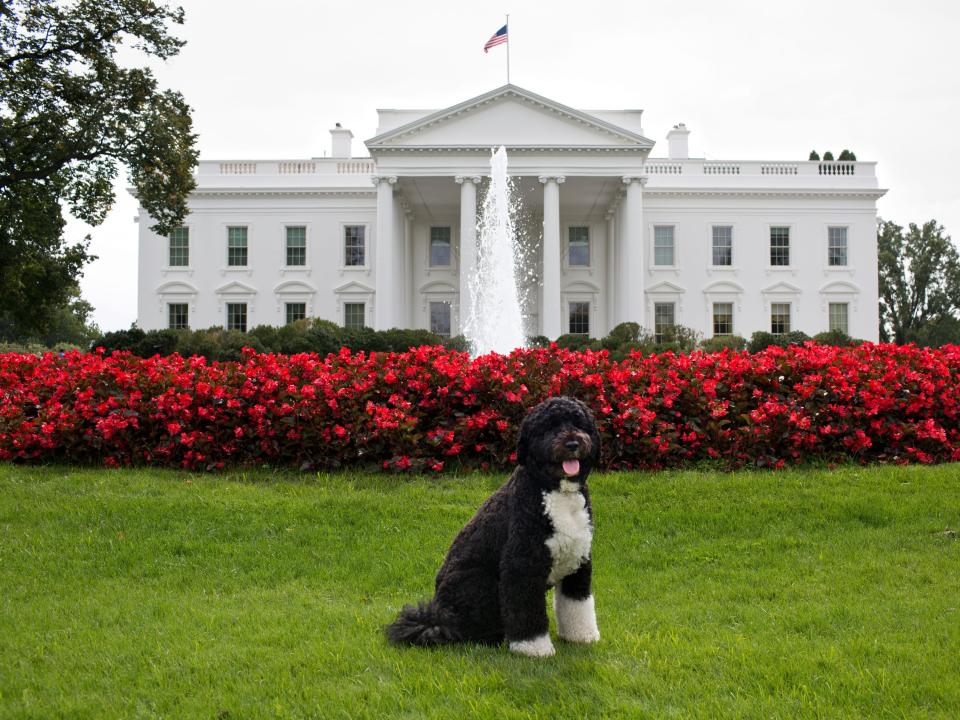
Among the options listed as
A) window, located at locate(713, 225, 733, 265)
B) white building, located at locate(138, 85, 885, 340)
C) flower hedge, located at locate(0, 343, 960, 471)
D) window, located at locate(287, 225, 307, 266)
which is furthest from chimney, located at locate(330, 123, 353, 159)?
flower hedge, located at locate(0, 343, 960, 471)

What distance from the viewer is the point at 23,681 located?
3703 mm

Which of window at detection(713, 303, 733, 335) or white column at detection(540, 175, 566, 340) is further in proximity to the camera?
window at detection(713, 303, 733, 335)

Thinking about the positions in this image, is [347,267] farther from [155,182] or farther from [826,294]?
[826,294]

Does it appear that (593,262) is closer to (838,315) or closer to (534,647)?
(838,315)

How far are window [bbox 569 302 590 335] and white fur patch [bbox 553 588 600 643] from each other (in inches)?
1304

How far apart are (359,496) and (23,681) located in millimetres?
3262

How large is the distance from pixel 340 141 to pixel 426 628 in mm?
37256

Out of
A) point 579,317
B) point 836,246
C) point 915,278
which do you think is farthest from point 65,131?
point 915,278

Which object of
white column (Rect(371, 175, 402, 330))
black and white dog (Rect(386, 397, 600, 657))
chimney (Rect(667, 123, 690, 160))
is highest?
chimney (Rect(667, 123, 690, 160))

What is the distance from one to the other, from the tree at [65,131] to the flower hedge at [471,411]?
5165 mm

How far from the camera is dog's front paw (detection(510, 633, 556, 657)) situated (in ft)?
12.0

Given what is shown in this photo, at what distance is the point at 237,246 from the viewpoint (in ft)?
118

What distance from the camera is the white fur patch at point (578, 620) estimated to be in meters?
3.86

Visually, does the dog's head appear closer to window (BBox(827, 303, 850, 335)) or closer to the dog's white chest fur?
the dog's white chest fur
